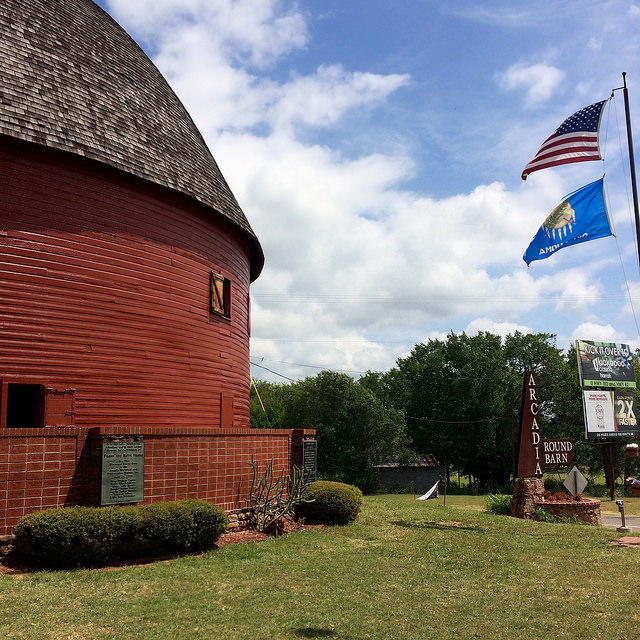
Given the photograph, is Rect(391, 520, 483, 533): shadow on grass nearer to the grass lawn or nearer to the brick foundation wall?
the grass lawn

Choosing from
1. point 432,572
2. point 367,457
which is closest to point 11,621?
point 432,572

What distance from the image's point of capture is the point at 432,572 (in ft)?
32.3

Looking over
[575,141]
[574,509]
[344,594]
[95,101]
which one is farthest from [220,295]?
[574,509]

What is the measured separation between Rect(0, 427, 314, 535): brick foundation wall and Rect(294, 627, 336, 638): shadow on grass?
483 centimetres

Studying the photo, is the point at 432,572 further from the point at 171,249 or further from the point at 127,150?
the point at 127,150

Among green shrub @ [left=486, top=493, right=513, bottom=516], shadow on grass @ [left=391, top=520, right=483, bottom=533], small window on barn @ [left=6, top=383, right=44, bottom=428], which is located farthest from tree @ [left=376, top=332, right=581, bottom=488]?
small window on barn @ [left=6, top=383, right=44, bottom=428]

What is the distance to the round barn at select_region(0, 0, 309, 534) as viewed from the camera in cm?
1114

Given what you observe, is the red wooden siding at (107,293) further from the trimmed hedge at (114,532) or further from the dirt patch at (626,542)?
the dirt patch at (626,542)

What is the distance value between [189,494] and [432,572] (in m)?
4.52

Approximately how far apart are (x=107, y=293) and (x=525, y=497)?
1267 cm

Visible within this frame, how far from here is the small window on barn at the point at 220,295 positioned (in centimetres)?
1568

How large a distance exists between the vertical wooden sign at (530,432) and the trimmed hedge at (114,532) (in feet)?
35.6

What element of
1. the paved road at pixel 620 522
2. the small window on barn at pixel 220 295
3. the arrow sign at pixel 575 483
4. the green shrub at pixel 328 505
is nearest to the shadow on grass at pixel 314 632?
the green shrub at pixel 328 505

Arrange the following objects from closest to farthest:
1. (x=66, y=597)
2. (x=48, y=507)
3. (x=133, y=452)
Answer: (x=66, y=597)
(x=48, y=507)
(x=133, y=452)
